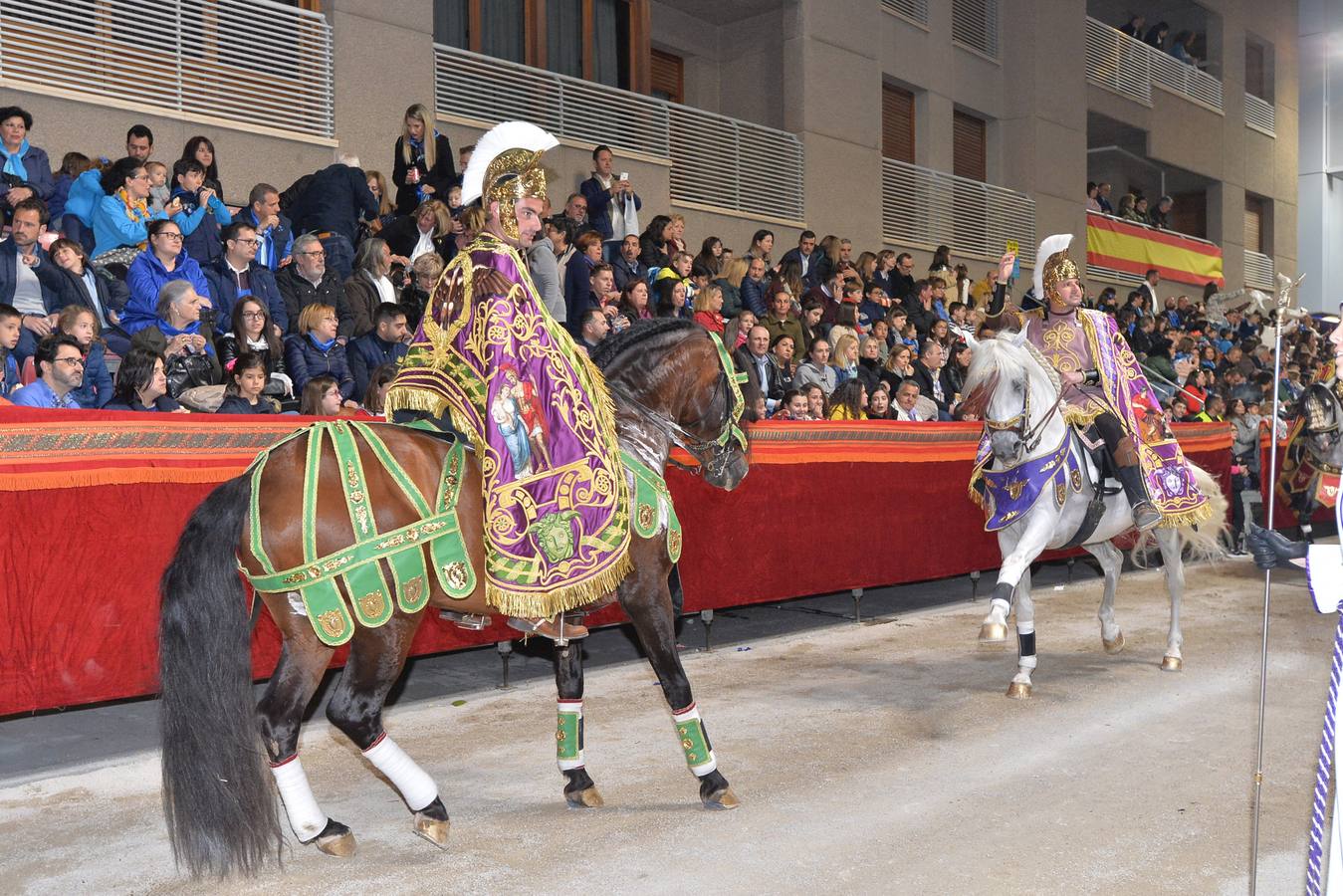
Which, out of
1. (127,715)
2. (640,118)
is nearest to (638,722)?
(127,715)

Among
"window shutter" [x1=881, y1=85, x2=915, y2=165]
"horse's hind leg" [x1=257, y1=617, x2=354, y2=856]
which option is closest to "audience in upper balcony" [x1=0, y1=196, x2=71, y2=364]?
"horse's hind leg" [x1=257, y1=617, x2=354, y2=856]

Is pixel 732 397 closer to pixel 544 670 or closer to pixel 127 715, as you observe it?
pixel 544 670

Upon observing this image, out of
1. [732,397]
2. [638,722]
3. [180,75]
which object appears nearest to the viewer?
[732,397]

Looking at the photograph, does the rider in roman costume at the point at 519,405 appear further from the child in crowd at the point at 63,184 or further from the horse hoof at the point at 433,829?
the child in crowd at the point at 63,184

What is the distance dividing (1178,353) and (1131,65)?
30.5ft

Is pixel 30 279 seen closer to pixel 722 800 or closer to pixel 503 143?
pixel 503 143

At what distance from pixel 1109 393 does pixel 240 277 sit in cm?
598

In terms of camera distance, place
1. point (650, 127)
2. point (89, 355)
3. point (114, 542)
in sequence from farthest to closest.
Answer: point (650, 127) < point (89, 355) < point (114, 542)

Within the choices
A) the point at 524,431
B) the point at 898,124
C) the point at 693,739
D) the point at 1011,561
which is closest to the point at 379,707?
the point at 524,431

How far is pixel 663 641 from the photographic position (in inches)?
194

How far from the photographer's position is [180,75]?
36.1 feet

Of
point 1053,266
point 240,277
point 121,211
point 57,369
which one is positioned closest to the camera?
point 57,369

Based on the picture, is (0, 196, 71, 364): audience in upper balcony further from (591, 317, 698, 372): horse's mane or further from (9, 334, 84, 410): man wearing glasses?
(591, 317, 698, 372): horse's mane

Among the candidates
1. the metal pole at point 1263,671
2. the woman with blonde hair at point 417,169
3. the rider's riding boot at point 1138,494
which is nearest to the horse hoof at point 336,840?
the metal pole at point 1263,671
